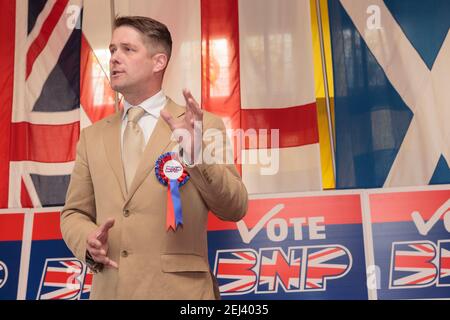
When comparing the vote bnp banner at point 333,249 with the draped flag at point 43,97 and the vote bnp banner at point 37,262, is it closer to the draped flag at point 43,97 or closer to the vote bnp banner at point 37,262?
the vote bnp banner at point 37,262

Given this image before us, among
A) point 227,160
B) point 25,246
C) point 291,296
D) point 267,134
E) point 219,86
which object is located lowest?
point 291,296

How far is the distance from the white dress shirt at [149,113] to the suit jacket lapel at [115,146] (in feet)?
0.09

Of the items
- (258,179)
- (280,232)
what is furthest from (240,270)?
(258,179)

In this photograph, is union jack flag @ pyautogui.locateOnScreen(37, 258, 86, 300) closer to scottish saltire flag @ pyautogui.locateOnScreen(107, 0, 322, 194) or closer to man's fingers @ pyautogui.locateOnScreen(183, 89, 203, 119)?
scottish saltire flag @ pyautogui.locateOnScreen(107, 0, 322, 194)

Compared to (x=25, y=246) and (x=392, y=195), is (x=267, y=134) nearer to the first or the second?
(x=392, y=195)

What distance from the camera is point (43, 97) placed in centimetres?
383

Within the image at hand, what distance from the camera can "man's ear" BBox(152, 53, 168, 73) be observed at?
1.96 metres

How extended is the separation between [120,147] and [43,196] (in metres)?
2.02

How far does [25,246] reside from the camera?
11.6ft

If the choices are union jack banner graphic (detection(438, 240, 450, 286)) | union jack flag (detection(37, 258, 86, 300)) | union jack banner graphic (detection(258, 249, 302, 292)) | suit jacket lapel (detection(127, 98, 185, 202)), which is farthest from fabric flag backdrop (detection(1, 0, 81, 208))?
union jack banner graphic (detection(438, 240, 450, 286))

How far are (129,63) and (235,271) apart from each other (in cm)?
172

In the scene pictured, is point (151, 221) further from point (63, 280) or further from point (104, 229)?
point (63, 280)

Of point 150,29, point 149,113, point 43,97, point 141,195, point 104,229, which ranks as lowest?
point 104,229

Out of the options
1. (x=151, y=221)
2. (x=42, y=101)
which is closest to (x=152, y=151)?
(x=151, y=221)
